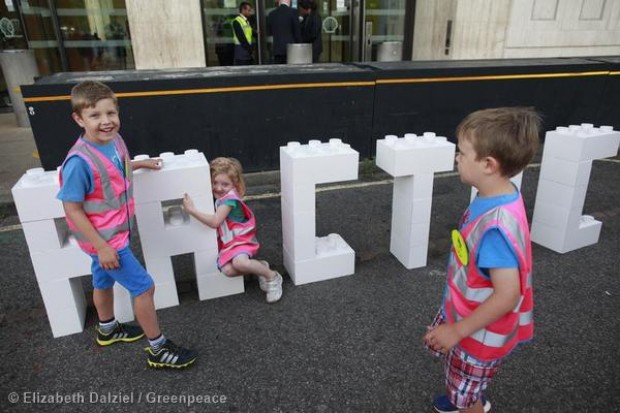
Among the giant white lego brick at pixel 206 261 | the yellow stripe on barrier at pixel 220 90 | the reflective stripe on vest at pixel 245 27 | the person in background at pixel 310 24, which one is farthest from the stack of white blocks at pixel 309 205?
the person in background at pixel 310 24

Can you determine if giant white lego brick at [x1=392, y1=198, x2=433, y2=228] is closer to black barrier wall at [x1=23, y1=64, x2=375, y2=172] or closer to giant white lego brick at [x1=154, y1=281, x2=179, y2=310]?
giant white lego brick at [x1=154, y1=281, x2=179, y2=310]

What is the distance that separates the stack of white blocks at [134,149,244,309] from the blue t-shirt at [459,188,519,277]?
2.03 m

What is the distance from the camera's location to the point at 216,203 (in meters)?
3.28

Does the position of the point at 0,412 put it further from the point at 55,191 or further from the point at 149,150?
the point at 149,150

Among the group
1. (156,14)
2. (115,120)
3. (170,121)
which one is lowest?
(170,121)

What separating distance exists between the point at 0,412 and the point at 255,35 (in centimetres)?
975

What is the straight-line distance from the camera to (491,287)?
1.80 meters

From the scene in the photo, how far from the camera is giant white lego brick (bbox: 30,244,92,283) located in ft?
9.54

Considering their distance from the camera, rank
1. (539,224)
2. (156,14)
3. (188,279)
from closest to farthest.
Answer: (188,279), (539,224), (156,14)

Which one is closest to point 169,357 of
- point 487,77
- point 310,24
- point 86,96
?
point 86,96

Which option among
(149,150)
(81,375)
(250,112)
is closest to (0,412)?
(81,375)

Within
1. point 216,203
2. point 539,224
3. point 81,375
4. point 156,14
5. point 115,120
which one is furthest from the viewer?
point 156,14

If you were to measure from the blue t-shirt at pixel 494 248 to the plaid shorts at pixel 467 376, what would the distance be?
1.43ft

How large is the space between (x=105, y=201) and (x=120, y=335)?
1079mm
